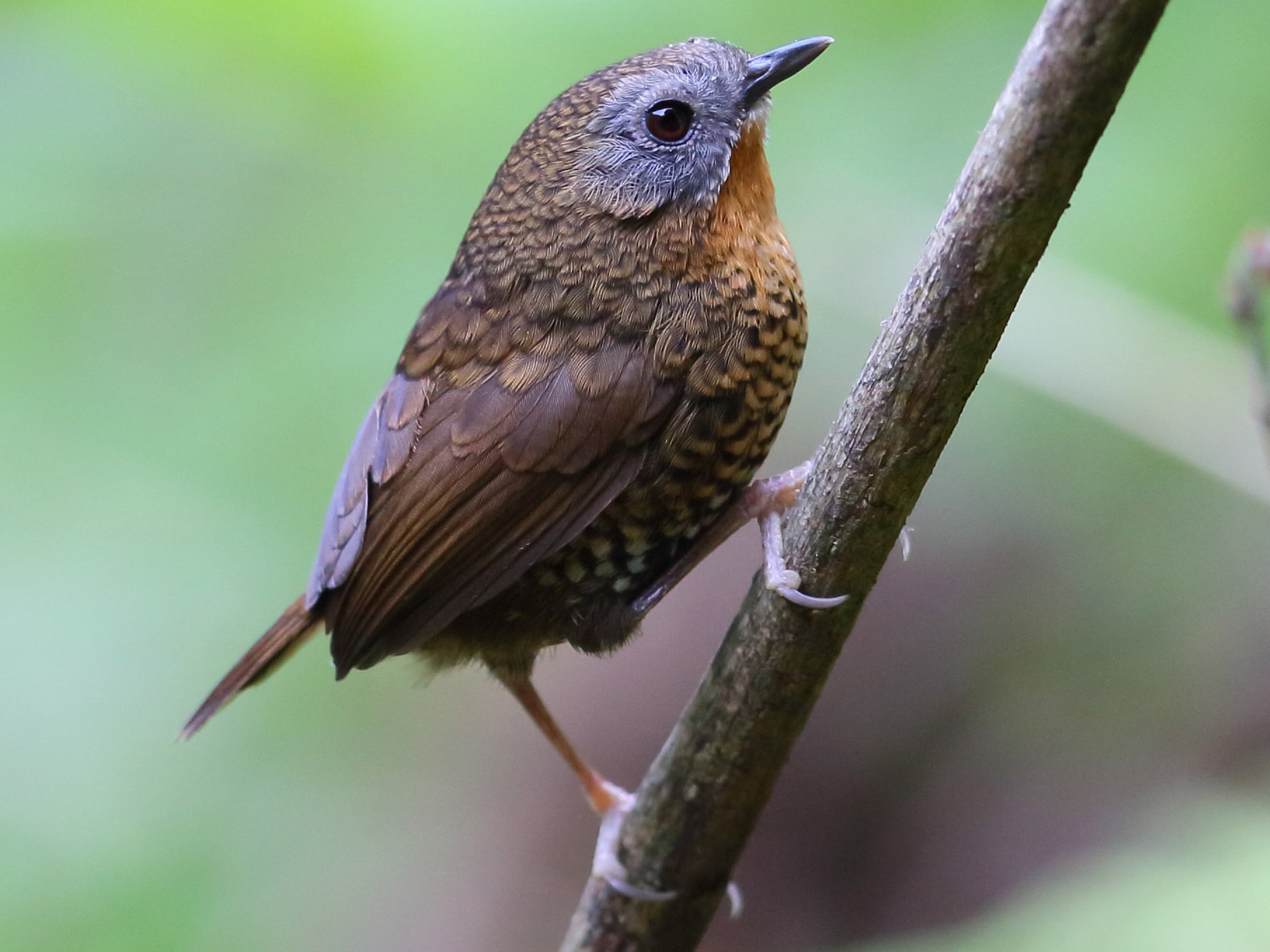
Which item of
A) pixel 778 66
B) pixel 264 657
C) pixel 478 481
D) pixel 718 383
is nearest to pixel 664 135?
pixel 778 66

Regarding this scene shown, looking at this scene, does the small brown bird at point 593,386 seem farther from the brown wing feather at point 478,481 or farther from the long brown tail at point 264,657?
the long brown tail at point 264,657

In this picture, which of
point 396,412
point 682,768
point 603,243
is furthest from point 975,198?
point 396,412

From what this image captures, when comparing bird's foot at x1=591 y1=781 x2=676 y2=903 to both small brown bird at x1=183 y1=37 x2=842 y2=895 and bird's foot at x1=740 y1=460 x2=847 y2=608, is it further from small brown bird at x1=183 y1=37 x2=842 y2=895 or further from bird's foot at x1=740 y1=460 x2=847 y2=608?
bird's foot at x1=740 y1=460 x2=847 y2=608

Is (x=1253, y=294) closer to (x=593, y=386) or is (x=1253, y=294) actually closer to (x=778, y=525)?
(x=778, y=525)

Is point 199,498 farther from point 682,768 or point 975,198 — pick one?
point 975,198

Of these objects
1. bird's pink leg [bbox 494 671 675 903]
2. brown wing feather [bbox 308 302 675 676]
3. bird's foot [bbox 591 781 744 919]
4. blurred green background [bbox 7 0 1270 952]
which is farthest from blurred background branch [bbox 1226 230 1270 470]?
bird's pink leg [bbox 494 671 675 903]
